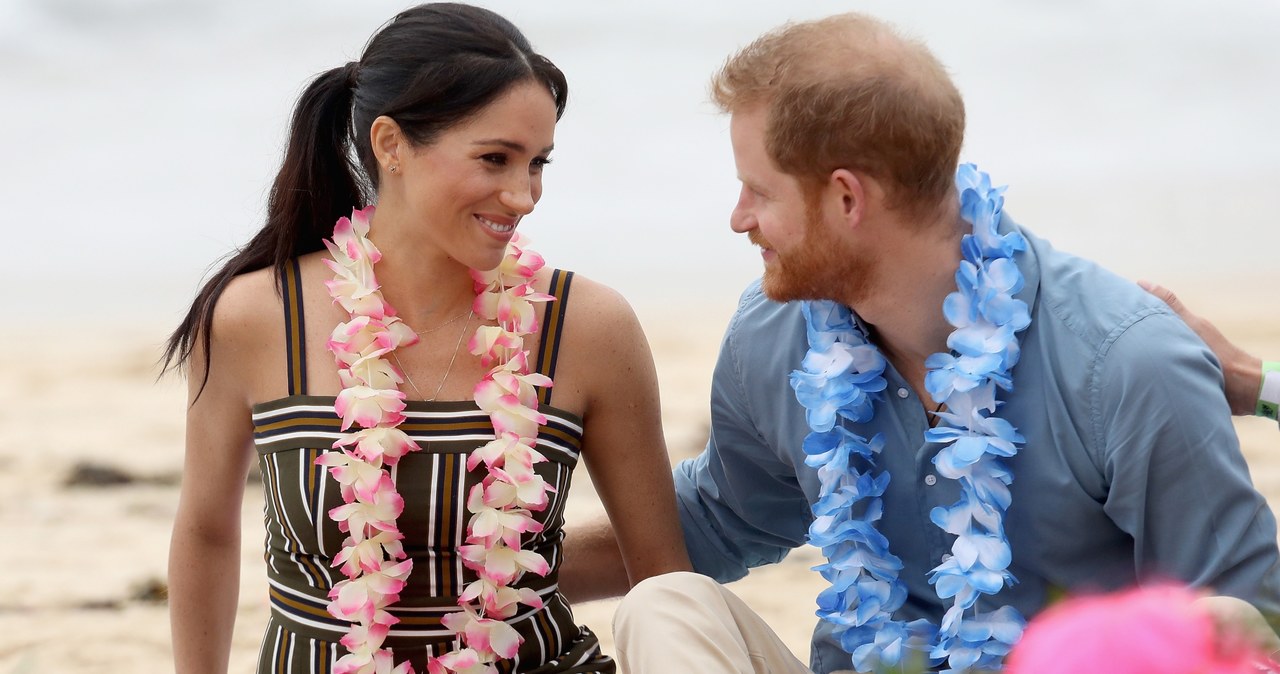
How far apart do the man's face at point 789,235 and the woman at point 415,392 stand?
1.20 ft

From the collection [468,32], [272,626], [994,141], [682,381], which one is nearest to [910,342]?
[468,32]

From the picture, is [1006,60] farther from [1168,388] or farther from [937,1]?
[1168,388]

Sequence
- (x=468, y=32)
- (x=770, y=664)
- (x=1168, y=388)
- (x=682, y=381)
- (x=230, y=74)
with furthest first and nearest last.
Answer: (x=230, y=74)
(x=682, y=381)
(x=468, y=32)
(x=770, y=664)
(x=1168, y=388)

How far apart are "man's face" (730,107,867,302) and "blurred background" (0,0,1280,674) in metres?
0.33

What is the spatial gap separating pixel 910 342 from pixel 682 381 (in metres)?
6.71

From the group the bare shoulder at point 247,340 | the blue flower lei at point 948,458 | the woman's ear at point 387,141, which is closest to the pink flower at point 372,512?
the bare shoulder at point 247,340

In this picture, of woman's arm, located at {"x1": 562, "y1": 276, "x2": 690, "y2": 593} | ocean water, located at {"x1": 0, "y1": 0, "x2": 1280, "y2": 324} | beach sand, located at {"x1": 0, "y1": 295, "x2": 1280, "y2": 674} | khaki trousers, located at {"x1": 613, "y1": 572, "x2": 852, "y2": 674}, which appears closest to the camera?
khaki trousers, located at {"x1": 613, "y1": 572, "x2": 852, "y2": 674}

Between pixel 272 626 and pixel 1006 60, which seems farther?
pixel 1006 60

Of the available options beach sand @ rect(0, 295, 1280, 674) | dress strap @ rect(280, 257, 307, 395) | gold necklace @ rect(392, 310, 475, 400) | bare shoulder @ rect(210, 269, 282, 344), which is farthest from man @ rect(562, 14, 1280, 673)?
beach sand @ rect(0, 295, 1280, 674)

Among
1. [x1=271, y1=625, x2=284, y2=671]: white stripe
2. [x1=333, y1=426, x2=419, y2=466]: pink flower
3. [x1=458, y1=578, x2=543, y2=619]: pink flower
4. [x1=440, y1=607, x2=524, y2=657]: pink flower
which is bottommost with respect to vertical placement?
[x1=271, y1=625, x2=284, y2=671]: white stripe

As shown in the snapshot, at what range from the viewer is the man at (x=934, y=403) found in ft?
7.36

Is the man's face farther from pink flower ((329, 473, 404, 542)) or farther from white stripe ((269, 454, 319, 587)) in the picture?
white stripe ((269, 454, 319, 587))

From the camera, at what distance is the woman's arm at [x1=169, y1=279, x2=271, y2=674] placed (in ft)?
8.91

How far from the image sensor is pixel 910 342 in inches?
101
